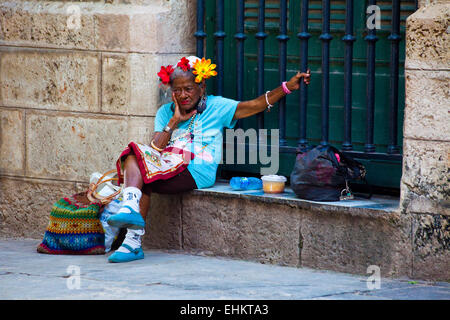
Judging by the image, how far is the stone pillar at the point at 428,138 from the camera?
491 cm

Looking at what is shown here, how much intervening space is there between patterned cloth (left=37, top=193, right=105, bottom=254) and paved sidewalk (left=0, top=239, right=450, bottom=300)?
5.3 inches

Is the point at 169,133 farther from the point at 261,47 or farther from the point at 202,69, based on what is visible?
the point at 261,47

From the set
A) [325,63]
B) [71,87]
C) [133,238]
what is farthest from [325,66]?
[71,87]

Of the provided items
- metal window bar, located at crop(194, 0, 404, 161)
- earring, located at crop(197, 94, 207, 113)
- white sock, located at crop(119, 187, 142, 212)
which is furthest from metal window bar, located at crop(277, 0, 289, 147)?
white sock, located at crop(119, 187, 142, 212)

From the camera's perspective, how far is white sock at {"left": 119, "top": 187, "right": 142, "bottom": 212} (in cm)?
554

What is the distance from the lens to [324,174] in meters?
5.37

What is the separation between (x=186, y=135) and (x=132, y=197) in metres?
0.68

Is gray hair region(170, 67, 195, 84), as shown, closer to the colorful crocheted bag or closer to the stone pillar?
the colorful crocheted bag

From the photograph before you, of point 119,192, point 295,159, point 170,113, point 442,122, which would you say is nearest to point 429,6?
point 442,122

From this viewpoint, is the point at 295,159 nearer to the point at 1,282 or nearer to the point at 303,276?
the point at 303,276

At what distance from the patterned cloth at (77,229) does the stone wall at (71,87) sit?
19.0 inches

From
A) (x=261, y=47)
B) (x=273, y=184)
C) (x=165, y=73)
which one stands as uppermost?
(x=261, y=47)

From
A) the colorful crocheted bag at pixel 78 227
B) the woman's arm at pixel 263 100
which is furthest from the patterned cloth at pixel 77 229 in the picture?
the woman's arm at pixel 263 100

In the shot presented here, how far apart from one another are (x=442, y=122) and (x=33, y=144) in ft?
10.3
